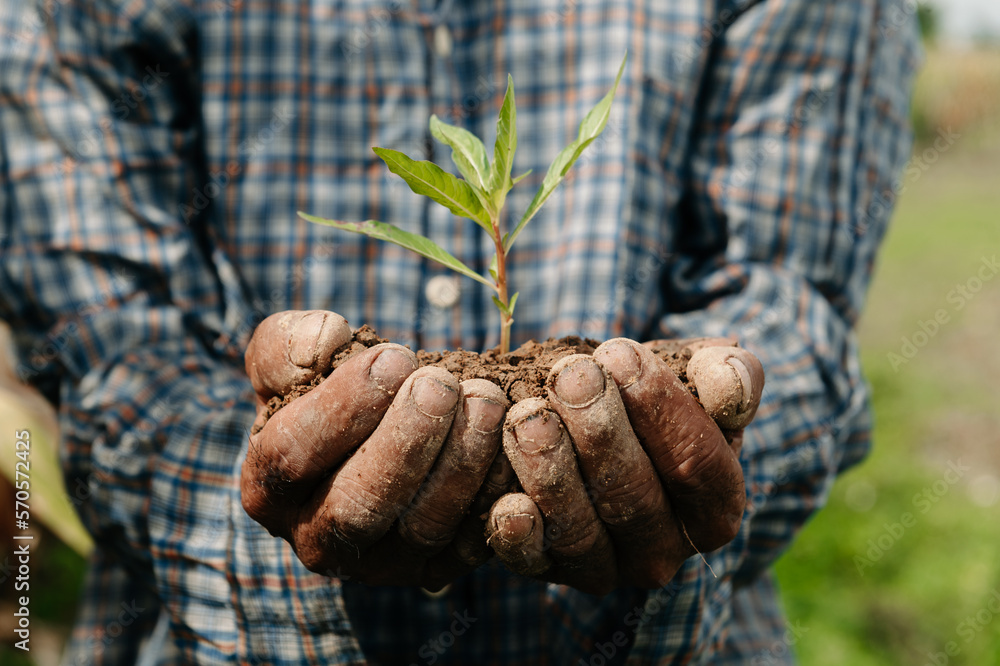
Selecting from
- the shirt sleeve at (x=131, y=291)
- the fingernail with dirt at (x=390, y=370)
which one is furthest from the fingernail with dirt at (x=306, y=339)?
the shirt sleeve at (x=131, y=291)

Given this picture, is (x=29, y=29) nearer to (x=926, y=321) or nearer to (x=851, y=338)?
(x=851, y=338)

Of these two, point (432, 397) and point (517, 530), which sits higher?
point (432, 397)

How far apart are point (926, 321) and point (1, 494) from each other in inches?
282

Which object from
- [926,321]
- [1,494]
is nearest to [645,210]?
[1,494]

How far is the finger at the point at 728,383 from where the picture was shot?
1.20m

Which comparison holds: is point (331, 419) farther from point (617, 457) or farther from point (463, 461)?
point (617, 457)

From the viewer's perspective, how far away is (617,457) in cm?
114

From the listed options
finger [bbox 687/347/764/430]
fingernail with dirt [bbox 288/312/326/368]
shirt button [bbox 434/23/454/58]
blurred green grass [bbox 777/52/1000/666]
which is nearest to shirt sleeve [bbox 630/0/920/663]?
finger [bbox 687/347/764/430]

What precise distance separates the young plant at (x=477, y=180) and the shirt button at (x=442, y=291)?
1.82ft

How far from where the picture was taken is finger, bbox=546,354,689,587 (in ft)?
3.64

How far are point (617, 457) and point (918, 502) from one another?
414 centimetres

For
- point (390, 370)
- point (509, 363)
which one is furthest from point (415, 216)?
point (390, 370)

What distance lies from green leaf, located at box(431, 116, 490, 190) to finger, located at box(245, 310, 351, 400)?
0.36 metres

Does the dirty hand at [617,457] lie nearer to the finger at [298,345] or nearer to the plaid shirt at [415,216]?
the finger at [298,345]
